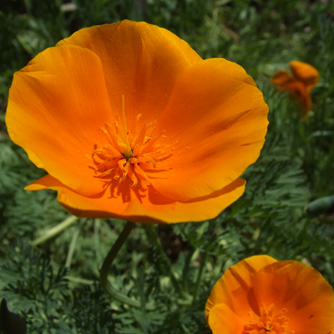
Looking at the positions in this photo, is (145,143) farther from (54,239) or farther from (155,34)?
(54,239)

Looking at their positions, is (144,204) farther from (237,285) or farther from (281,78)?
(281,78)

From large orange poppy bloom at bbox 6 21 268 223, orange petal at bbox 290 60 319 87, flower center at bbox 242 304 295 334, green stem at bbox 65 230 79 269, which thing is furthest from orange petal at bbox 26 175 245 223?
orange petal at bbox 290 60 319 87

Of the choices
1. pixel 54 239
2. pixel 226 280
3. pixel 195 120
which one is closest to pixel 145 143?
pixel 195 120

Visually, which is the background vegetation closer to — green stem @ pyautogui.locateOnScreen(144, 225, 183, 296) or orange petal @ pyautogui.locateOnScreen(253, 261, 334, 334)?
green stem @ pyautogui.locateOnScreen(144, 225, 183, 296)

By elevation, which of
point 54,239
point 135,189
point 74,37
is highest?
point 74,37

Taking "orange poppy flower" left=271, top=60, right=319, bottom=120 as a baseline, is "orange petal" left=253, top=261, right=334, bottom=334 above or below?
below

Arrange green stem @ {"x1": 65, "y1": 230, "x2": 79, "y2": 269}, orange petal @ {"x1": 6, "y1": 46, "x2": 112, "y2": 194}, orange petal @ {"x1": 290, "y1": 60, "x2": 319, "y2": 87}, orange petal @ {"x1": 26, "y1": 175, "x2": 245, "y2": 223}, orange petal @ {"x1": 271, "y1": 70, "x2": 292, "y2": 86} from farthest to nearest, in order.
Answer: orange petal @ {"x1": 271, "y1": 70, "x2": 292, "y2": 86}, orange petal @ {"x1": 290, "y1": 60, "x2": 319, "y2": 87}, green stem @ {"x1": 65, "y1": 230, "x2": 79, "y2": 269}, orange petal @ {"x1": 6, "y1": 46, "x2": 112, "y2": 194}, orange petal @ {"x1": 26, "y1": 175, "x2": 245, "y2": 223}
